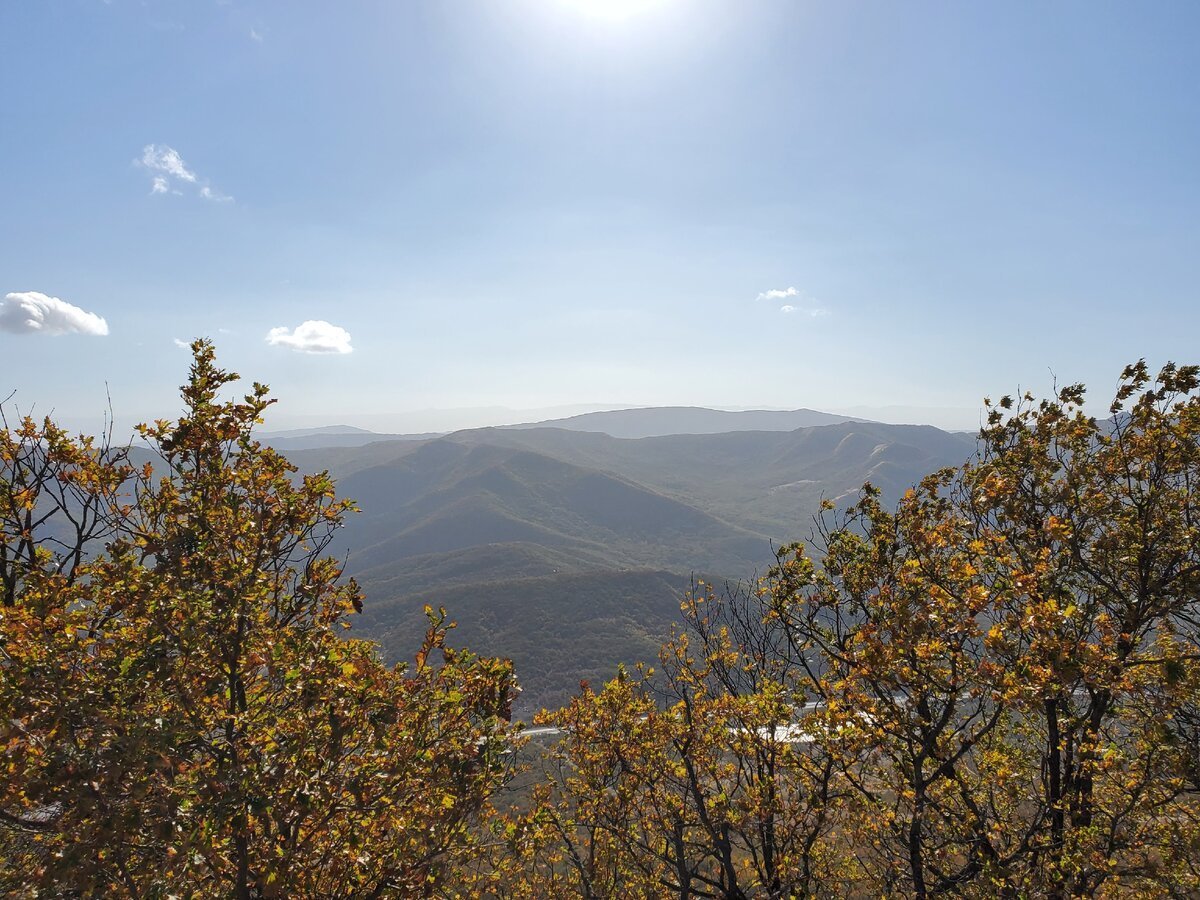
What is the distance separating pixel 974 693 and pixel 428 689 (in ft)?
26.6

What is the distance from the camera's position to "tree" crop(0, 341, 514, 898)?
5.59 m

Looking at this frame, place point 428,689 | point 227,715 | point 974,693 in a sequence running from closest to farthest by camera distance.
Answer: point 227,715, point 428,689, point 974,693

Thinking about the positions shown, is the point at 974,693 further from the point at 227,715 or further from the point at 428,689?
the point at 227,715

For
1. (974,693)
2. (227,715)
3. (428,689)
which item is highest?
(227,715)

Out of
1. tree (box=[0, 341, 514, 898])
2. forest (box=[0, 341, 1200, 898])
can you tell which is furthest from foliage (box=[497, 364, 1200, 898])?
tree (box=[0, 341, 514, 898])

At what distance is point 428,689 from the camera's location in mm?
7988

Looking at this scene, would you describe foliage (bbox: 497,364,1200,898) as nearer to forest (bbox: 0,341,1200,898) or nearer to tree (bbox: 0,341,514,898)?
forest (bbox: 0,341,1200,898)

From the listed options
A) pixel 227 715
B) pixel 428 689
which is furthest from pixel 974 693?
pixel 227 715

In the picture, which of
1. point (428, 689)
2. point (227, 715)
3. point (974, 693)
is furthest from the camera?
point (974, 693)

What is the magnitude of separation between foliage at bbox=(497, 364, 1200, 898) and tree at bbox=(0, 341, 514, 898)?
2.24 meters

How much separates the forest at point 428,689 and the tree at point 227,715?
0.14 ft

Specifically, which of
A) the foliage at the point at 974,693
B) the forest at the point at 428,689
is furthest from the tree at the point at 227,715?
the foliage at the point at 974,693

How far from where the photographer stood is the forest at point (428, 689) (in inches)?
231

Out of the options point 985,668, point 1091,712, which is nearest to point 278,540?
point 985,668
